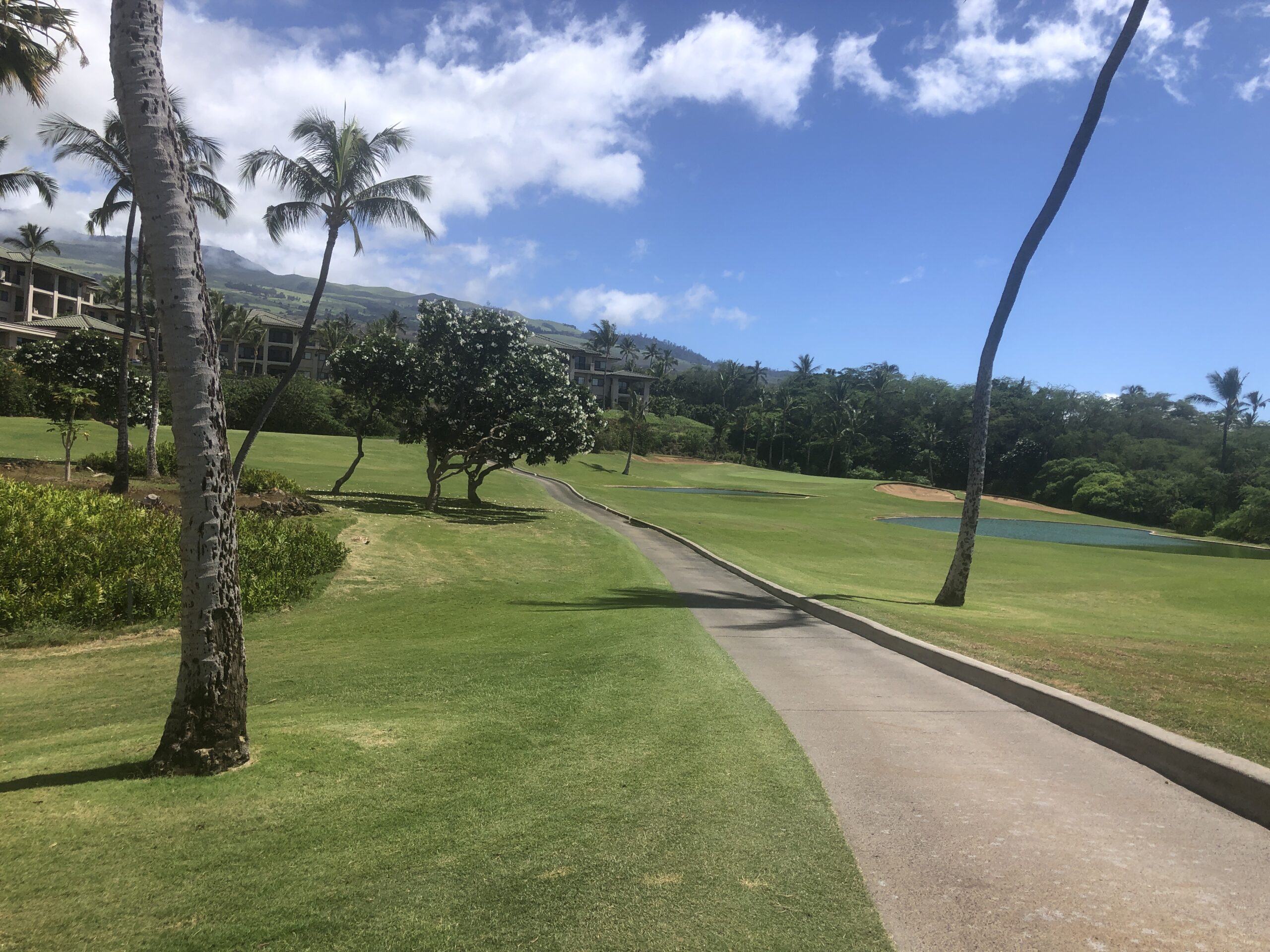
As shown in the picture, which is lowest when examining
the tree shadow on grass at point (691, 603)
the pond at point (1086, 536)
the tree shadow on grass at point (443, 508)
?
the pond at point (1086, 536)

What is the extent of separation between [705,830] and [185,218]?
5405 mm

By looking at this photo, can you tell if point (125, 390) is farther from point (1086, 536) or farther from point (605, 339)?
point (605, 339)

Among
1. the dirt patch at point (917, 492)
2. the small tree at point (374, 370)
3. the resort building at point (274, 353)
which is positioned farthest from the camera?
the resort building at point (274, 353)

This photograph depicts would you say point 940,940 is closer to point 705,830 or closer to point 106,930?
point 705,830

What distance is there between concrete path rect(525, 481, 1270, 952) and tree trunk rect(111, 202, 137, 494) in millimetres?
21715

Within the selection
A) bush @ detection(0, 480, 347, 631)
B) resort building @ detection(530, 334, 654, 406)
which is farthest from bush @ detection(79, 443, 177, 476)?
resort building @ detection(530, 334, 654, 406)

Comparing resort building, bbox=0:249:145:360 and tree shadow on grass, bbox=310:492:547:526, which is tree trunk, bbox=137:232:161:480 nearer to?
tree shadow on grass, bbox=310:492:547:526

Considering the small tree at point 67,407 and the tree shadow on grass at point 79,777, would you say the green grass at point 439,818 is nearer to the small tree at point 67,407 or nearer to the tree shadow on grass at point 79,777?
the tree shadow on grass at point 79,777

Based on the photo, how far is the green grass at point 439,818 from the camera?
3691 millimetres

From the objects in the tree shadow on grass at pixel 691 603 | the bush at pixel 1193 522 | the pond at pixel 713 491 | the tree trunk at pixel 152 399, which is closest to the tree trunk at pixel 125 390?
the tree trunk at pixel 152 399

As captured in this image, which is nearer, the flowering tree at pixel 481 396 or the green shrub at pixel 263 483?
the green shrub at pixel 263 483

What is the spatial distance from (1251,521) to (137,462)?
69.9 metres

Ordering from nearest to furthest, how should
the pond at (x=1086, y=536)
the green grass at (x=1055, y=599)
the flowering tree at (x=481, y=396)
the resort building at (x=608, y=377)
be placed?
the green grass at (x=1055, y=599) → the flowering tree at (x=481, y=396) → the pond at (x=1086, y=536) → the resort building at (x=608, y=377)

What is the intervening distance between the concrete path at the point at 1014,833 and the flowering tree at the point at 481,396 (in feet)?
84.0
